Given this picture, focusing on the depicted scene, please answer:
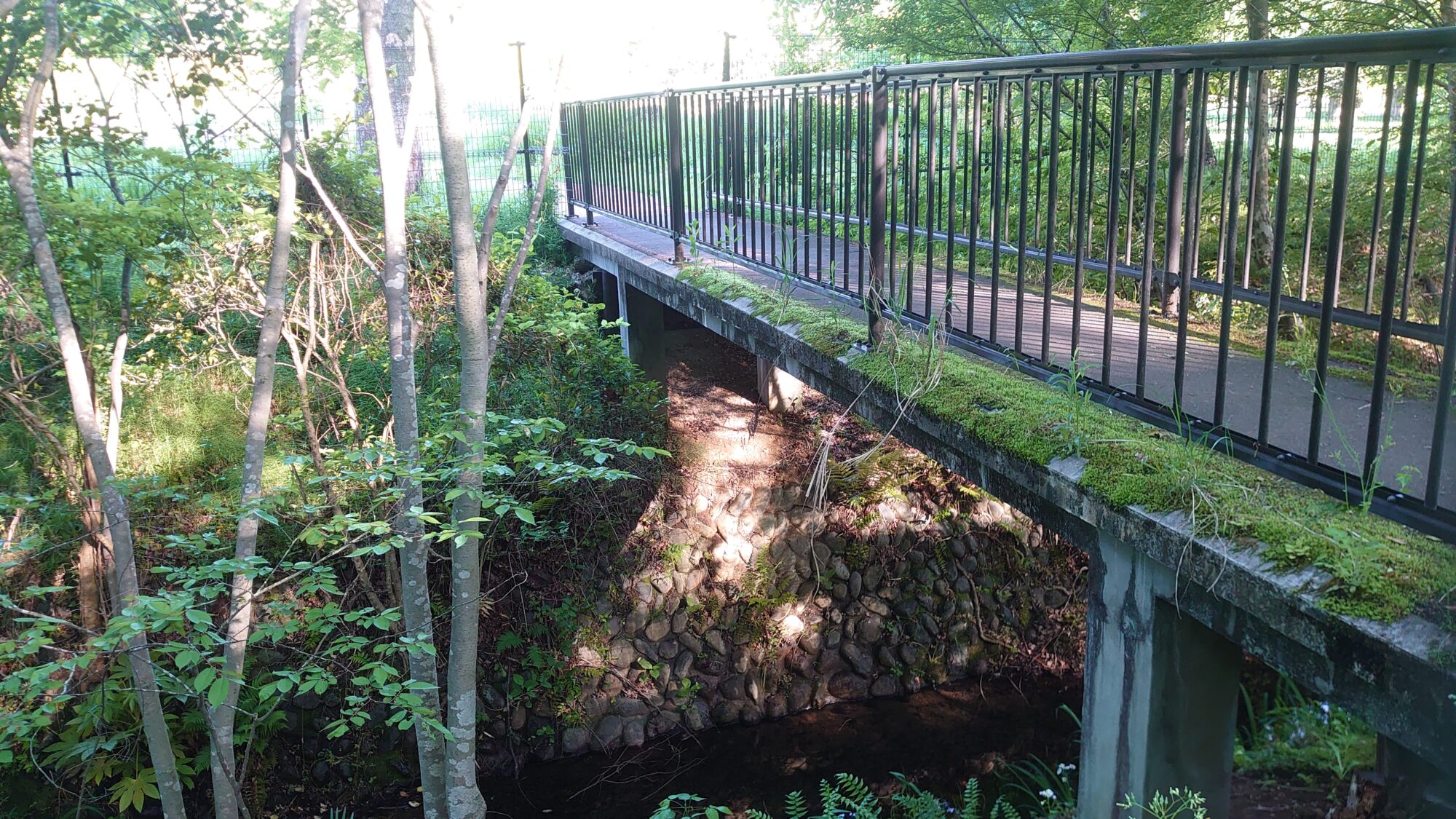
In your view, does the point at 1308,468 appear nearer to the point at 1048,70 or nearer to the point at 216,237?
the point at 1048,70

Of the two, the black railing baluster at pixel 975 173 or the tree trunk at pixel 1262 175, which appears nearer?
the black railing baluster at pixel 975 173

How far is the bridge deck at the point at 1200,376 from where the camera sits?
303 cm

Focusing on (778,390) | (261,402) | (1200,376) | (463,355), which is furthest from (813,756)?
(261,402)

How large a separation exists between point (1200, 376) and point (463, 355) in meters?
3.17

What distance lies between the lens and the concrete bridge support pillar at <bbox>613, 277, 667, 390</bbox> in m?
9.44

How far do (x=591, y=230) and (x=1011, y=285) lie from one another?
5149mm

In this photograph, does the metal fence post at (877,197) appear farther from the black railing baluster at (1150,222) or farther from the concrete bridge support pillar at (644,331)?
the concrete bridge support pillar at (644,331)

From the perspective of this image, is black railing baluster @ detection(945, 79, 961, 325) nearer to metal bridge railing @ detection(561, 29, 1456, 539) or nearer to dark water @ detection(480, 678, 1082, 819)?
metal bridge railing @ detection(561, 29, 1456, 539)

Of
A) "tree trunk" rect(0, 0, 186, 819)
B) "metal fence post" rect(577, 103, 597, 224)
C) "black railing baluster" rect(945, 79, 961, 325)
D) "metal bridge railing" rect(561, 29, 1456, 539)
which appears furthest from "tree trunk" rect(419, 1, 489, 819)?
"metal fence post" rect(577, 103, 597, 224)

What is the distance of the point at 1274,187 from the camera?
762cm

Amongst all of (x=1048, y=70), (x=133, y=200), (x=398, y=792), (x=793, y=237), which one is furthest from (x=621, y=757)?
(x=1048, y=70)

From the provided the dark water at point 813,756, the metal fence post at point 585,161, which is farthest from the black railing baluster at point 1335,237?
the metal fence post at point 585,161

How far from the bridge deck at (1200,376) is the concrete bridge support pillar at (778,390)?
355 centimetres

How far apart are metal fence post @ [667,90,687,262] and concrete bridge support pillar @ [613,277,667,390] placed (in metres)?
1.80
